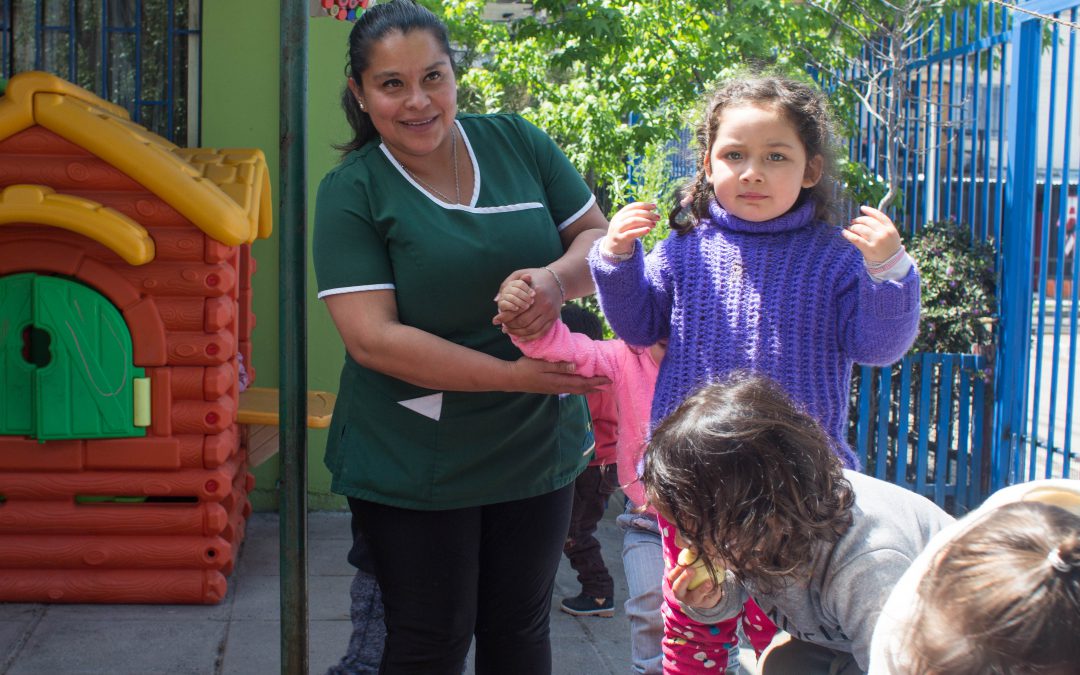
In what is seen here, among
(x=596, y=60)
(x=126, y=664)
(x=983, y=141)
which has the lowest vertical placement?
(x=126, y=664)

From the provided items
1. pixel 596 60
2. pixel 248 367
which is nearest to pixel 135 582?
pixel 248 367

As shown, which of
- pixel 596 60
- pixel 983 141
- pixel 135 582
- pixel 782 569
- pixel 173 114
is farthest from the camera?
pixel 596 60

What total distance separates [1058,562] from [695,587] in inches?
36.1

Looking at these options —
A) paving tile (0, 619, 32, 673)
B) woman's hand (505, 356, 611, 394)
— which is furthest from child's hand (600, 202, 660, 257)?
paving tile (0, 619, 32, 673)

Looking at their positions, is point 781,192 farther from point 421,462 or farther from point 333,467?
point 333,467

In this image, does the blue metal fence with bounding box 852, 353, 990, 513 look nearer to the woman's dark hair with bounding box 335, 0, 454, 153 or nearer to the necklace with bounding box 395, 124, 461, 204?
the necklace with bounding box 395, 124, 461, 204

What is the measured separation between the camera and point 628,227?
7.52ft

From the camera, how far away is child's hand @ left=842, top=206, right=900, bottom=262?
2.13 meters

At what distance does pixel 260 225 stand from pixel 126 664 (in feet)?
5.96

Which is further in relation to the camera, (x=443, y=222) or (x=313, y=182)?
(x=313, y=182)

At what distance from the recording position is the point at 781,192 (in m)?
2.34

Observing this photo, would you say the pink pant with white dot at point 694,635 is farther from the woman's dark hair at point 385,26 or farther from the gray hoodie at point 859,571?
the woman's dark hair at point 385,26

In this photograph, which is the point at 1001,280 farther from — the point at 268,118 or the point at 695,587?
the point at 695,587

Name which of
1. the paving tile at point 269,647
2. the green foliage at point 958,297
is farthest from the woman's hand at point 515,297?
the green foliage at point 958,297
